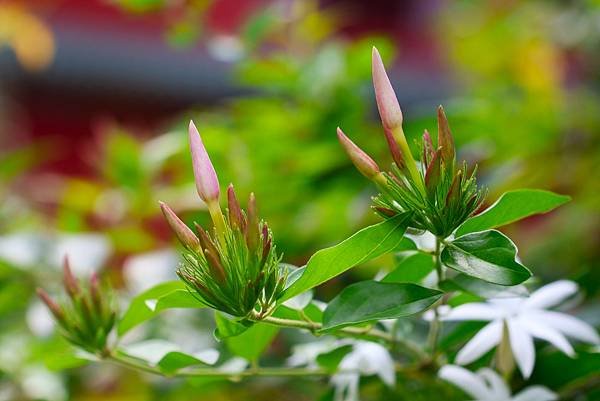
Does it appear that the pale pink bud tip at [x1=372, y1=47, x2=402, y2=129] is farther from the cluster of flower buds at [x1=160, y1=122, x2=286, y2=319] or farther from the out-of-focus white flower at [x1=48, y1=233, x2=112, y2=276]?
the out-of-focus white flower at [x1=48, y1=233, x2=112, y2=276]

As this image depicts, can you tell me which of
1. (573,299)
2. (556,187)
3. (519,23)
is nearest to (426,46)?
(519,23)

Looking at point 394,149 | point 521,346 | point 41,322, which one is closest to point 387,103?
point 394,149

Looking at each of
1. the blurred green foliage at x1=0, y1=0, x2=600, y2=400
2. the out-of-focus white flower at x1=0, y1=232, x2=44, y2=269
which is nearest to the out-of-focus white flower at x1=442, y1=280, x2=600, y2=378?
the blurred green foliage at x1=0, y1=0, x2=600, y2=400

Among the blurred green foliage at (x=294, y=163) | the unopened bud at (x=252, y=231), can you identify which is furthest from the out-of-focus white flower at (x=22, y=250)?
the unopened bud at (x=252, y=231)

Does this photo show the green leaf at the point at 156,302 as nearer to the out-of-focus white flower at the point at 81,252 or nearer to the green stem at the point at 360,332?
the green stem at the point at 360,332

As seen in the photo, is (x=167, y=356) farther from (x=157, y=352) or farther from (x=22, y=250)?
(x=22, y=250)

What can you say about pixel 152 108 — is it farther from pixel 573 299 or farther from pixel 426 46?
pixel 573 299
